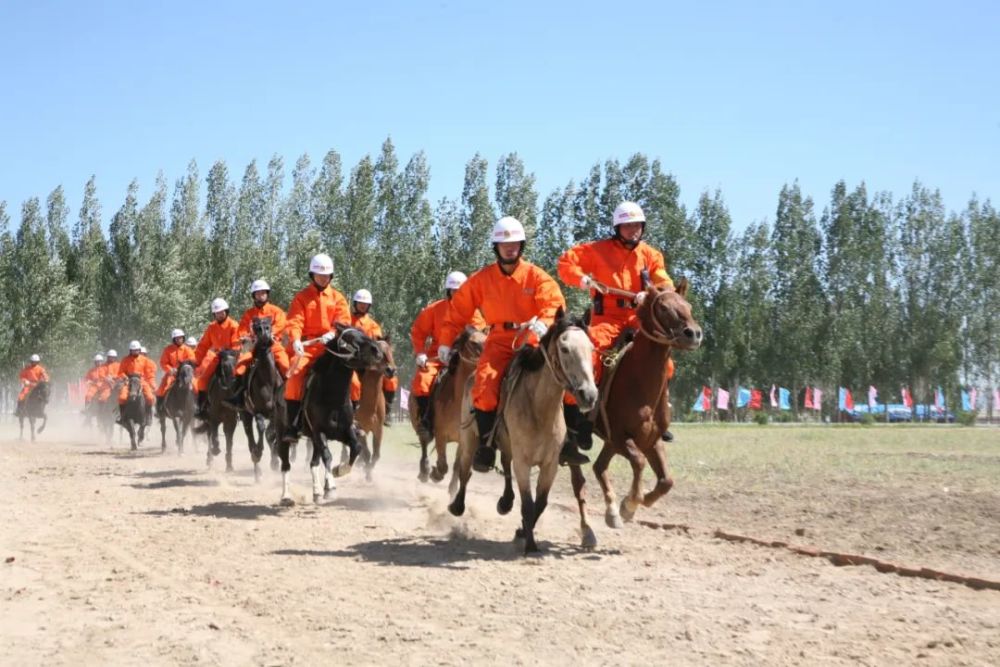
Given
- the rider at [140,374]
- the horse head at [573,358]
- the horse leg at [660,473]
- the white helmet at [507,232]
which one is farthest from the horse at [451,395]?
the rider at [140,374]

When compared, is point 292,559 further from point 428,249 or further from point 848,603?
point 428,249

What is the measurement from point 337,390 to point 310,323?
4.75 feet

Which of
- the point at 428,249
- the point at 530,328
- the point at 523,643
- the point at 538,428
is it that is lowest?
the point at 523,643

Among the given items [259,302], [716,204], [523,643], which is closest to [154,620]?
[523,643]

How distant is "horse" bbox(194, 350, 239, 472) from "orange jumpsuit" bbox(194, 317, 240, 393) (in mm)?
135

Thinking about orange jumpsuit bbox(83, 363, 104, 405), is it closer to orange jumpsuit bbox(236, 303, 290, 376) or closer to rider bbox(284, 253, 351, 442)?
orange jumpsuit bbox(236, 303, 290, 376)

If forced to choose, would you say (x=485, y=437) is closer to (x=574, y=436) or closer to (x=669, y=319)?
(x=574, y=436)

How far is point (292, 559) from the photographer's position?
9836 mm

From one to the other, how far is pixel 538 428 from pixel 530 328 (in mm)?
937

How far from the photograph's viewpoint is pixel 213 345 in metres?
Answer: 20.6

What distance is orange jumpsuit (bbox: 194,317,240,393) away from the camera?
66.0 feet

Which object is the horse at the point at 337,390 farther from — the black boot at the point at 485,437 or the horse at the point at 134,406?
the horse at the point at 134,406


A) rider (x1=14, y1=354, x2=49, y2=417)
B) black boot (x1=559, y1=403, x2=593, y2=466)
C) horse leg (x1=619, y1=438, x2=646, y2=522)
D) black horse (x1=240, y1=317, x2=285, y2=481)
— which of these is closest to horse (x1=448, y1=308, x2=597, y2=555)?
black boot (x1=559, y1=403, x2=593, y2=466)

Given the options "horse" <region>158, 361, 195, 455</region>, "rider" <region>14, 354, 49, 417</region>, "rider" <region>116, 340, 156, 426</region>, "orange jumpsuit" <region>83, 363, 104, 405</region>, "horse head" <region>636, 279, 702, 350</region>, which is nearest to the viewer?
"horse head" <region>636, 279, 702, 350</region>
